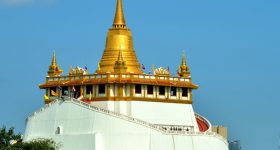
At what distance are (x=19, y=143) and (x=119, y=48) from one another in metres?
15.8

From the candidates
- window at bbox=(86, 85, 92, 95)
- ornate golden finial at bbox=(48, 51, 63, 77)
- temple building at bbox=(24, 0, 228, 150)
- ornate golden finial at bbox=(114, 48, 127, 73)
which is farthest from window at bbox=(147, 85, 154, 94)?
ornate golden finial at bbox=(48, 51, 63, 77)

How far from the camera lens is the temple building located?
138 meters

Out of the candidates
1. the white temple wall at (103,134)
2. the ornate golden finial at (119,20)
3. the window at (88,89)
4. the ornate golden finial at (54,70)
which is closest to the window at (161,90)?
the white temple wall at (103,134)

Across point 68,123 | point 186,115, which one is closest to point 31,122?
point 68,123

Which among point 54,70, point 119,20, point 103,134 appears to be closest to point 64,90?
point 54,70

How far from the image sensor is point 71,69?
14650 centimetres

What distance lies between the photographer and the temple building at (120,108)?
5443 inches

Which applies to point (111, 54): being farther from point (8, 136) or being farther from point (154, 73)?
point (8, 136)

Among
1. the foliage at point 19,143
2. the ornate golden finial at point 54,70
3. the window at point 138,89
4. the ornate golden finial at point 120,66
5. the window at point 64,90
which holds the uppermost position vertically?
the ornate golden finial at point 54,70

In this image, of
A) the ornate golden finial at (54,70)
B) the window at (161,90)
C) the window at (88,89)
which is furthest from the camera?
the ornate golden finial at (54,70)

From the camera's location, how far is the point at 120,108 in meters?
142

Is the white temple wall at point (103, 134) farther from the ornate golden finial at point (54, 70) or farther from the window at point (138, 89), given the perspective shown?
the ornate golden finial at point (54, 70)

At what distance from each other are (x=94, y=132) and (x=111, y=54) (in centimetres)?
1117

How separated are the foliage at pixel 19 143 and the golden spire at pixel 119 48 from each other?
10.8 metres
